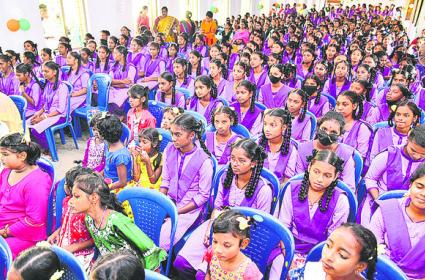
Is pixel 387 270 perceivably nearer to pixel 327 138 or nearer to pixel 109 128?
pixel 327 138

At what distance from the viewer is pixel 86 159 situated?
10.4 feet

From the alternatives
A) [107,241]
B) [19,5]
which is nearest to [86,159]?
[107,241]

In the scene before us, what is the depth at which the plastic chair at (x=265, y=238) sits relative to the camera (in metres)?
1.90

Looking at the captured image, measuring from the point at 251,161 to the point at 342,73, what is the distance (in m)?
3.15

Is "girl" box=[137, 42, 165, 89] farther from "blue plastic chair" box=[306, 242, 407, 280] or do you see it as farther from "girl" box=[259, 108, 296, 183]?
"blue plastic chair" box=[306, 242, 407, 280]

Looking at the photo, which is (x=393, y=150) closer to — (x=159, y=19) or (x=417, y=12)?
(x=159, y=19)

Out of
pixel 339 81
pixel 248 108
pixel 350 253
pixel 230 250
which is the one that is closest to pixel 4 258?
pixel 230 250

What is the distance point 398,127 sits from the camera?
3121 millimetres

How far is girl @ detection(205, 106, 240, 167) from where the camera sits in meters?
3.09

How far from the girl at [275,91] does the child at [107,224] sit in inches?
119

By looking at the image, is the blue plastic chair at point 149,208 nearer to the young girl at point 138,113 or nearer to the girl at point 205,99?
the young girl at point 138,113

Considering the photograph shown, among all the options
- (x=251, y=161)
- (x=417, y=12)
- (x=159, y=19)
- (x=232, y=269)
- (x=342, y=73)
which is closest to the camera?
(x=232, y=269)

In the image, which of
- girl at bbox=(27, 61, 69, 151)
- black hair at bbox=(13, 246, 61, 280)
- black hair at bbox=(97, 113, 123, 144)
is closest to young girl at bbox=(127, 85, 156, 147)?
black hair at bbox=(97, 113, 123, 144)

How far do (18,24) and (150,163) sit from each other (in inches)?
247
